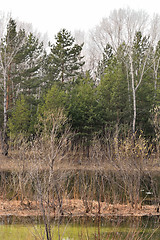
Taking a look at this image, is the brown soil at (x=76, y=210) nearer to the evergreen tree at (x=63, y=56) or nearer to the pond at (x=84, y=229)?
the pond at (x=84, y=229)

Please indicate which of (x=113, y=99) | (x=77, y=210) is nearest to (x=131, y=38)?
(x=113, y=99)

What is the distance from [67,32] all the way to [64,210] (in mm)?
21163

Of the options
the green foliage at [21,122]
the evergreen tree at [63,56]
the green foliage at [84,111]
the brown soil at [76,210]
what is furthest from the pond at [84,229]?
the evergreen tree at [63,56]

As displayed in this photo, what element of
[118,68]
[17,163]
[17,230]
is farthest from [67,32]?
[17,230]

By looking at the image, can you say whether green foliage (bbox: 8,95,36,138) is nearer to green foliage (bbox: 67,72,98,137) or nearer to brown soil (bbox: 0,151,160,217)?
green foliage (bbox: 67,72,98,137)

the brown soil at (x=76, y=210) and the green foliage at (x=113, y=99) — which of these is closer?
the brown soil at (x=76, y=210)

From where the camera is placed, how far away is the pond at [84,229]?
6.87m

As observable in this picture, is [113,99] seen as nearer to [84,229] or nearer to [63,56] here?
[63,56]

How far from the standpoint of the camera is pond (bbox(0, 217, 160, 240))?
687cm

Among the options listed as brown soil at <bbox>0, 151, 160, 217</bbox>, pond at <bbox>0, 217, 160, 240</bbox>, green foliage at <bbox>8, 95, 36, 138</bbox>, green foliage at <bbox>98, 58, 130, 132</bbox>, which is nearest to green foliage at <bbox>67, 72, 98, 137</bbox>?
green foliage at <bbox>98, 58, 130, 132</bbox>

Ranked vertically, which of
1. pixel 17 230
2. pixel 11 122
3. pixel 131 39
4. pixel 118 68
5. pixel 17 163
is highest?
pixel 131 39

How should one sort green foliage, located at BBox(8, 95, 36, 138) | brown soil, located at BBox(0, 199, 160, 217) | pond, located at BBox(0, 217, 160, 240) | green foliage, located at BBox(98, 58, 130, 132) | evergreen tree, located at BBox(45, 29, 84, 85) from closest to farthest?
pond, located at BBox(0, 217, 160, 240)
brown soil, located at BBox(0, 199, 160, 217)
green foliage, located at BBox(8, 95, 36, 138)
green foliage, located at BBox(98, 58, 130, 132)
evergreen tree, located at BBox(45, 29, 84, 85)

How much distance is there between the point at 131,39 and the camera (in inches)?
994

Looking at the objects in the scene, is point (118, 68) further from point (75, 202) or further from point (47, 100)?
point (75, 202)
